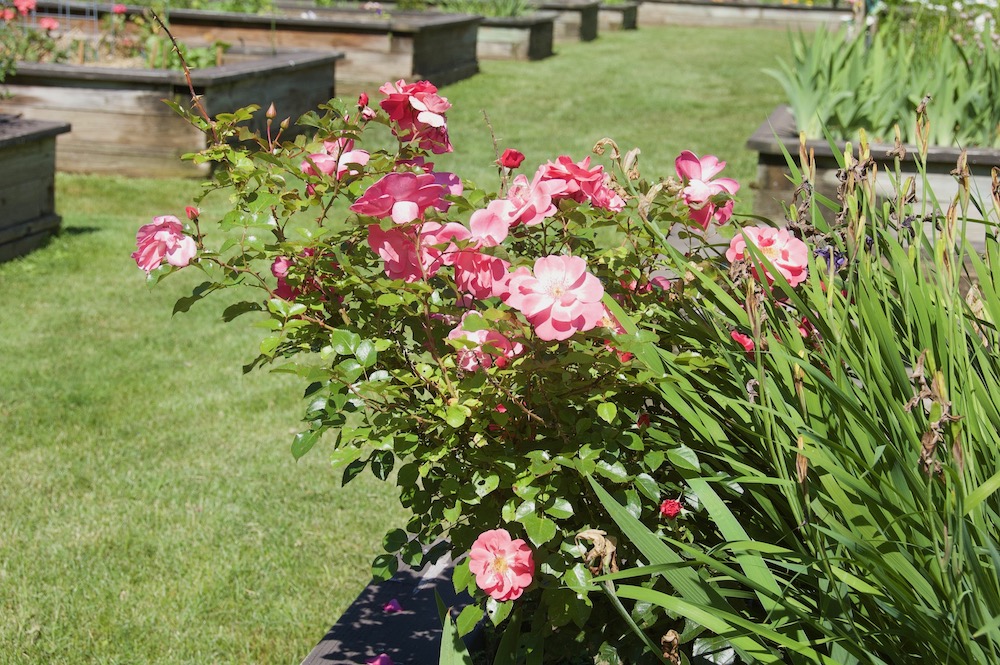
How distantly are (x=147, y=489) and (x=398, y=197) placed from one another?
7.48 ft

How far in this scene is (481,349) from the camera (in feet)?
5.25

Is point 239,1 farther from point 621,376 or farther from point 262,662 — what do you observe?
point 621,376

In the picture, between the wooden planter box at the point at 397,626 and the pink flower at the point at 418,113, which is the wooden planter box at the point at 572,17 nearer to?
the wooden planter box at the point at 397,626

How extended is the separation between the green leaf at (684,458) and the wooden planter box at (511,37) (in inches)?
489

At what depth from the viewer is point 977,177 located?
486 cm

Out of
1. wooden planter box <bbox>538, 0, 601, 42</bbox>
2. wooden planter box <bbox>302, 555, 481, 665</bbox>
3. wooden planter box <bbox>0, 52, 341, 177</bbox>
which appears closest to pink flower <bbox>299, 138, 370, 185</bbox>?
wooden planter box <bbox>302, 555, 481, 665</bbox>

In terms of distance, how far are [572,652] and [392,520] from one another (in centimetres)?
173

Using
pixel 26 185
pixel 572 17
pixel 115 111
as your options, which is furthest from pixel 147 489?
pixel 572 17

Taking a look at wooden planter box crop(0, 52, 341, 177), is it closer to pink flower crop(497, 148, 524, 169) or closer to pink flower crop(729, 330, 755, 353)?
pink flower crop(497, 148, 524, 169)

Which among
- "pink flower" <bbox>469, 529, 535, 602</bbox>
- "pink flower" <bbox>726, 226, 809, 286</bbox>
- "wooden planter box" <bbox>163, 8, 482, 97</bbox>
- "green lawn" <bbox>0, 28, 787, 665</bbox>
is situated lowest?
"green lawn" <bbox>0, 28, 787, 665</bbox>

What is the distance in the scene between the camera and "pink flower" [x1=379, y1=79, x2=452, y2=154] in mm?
1722

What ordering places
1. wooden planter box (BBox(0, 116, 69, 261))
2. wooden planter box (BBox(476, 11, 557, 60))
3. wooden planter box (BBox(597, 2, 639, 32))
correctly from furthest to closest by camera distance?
wooden planter box (BBox(597, 2, 639, 32)) < wooden planter box (BBox(476, 11, 557, 60)) < wooden planter box (BBox(0, 116, 69, 261))

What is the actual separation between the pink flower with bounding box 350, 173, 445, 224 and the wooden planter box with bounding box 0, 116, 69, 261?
15.5ft

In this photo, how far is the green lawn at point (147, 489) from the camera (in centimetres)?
284
